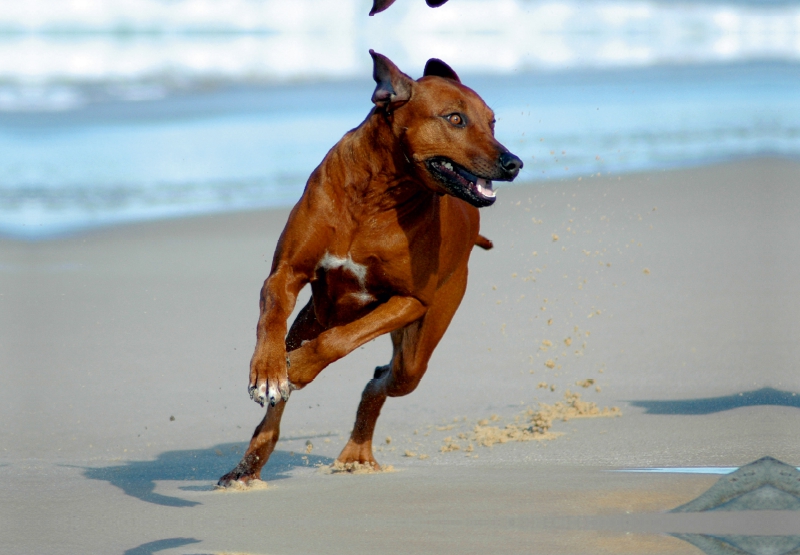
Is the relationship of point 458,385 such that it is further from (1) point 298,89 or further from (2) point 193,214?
(1) point 298,89

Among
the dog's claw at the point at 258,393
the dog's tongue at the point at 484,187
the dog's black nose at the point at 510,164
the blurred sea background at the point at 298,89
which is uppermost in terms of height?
the blurred sea background at the point at 298,89

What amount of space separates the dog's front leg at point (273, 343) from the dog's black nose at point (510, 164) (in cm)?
103

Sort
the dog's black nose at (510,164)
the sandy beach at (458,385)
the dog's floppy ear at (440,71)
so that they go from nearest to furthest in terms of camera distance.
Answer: the sandy beach at (458,385) → the dog's black nose at (510,164) → the dog's floppy ear at (440,71)

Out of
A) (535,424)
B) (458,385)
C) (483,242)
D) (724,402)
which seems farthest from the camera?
(458,385)

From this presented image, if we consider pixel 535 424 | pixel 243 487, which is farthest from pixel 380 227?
pixel 535 424

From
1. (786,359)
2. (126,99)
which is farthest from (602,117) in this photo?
(786,359)

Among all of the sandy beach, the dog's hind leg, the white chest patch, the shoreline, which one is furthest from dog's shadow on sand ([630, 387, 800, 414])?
the shoreline

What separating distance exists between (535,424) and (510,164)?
2.15 m

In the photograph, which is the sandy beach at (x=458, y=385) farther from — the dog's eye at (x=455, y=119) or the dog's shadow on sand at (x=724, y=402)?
the dog's eye at (x=455, y=119)

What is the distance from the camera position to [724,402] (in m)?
6.21

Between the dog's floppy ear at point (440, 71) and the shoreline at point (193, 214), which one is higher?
the shoreline at point (193, 214)

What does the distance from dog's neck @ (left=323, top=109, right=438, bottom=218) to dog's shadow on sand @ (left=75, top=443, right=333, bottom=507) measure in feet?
4.78

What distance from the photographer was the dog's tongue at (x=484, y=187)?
441cm

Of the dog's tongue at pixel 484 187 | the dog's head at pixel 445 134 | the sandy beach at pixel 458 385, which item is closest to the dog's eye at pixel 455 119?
the dog's head at pixel 445 134
